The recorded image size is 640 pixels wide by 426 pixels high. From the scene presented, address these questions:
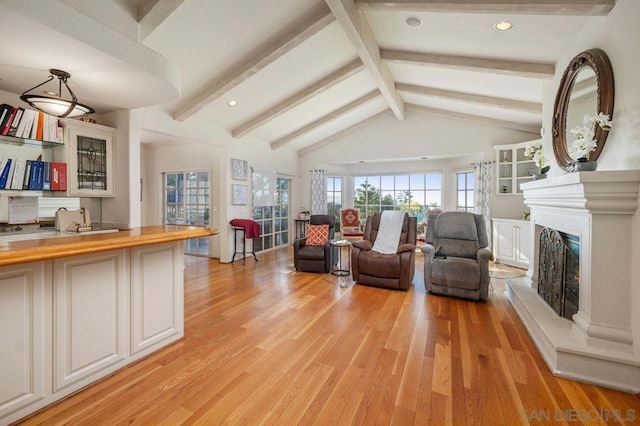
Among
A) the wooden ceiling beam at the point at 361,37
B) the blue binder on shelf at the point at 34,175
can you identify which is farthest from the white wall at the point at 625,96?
the blue binder on shelf at the point at 34,175

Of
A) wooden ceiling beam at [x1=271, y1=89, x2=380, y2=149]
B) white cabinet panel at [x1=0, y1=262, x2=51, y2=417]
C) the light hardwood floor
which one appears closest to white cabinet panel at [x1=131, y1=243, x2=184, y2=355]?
the light hardwood floor

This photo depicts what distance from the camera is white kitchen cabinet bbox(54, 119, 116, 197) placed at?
279 centimetres

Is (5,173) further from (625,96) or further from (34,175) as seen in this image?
(625,96)

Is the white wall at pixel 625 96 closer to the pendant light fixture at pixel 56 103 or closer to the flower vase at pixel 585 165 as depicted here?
the flower vase at pixel 585 165

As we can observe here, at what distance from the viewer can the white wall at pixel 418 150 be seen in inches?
229

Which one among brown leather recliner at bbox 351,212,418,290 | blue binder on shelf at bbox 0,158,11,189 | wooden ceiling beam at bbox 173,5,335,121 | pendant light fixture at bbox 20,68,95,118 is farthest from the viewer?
brown leather recliner at bbox 351,212,418,290

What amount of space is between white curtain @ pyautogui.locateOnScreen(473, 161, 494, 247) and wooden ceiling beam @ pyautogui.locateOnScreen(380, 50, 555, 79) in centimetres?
268

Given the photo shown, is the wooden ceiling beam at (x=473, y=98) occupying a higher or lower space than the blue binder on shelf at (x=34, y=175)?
higher

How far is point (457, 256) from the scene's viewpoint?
3865 mm

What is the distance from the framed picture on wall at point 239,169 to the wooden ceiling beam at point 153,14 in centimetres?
302

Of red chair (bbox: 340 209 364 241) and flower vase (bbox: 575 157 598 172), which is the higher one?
flower vase (bbox: 575 157 598 172)

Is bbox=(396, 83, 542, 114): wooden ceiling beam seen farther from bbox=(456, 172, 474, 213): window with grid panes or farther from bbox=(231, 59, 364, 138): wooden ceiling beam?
bbox=(456, 172, 474, 213): window with grid panes

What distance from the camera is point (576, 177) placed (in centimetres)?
201

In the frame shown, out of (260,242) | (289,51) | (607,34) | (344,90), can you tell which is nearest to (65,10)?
(289,51)
